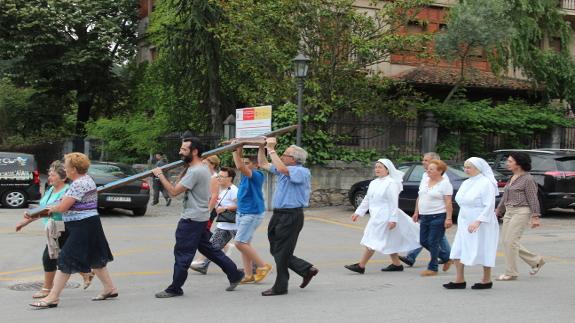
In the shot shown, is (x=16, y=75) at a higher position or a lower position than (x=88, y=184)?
higher

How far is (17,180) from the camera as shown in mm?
18156

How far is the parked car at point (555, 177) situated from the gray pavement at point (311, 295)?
12.2ft

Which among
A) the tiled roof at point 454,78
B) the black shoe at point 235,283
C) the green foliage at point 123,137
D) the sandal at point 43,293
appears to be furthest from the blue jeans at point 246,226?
the green foliage at point 123,137

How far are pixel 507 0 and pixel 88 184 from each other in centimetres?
1931

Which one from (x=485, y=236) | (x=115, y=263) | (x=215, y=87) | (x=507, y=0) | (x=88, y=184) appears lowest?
(x=115, y=263)

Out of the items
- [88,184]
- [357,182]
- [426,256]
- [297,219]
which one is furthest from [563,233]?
[88,184]

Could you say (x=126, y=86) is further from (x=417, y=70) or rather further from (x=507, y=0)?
(x=507, y=0)

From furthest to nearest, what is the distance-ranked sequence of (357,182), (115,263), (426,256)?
(357,182), (426,256), (115,263)

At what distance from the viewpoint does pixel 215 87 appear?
24.1 metres

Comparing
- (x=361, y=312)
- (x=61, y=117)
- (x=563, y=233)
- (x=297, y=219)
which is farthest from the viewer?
(x=61, y=117)

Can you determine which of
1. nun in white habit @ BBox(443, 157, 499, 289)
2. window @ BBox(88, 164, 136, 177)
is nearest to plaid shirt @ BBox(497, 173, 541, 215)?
nun in white habit @ BBox(443, 157, 499, 289)

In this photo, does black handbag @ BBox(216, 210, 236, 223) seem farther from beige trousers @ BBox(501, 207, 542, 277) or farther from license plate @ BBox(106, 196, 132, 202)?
license plate @ BBox(106, 196, 132, 202)

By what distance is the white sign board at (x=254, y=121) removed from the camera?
1736 centimetres

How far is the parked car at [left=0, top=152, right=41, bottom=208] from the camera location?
18016 millimetres
